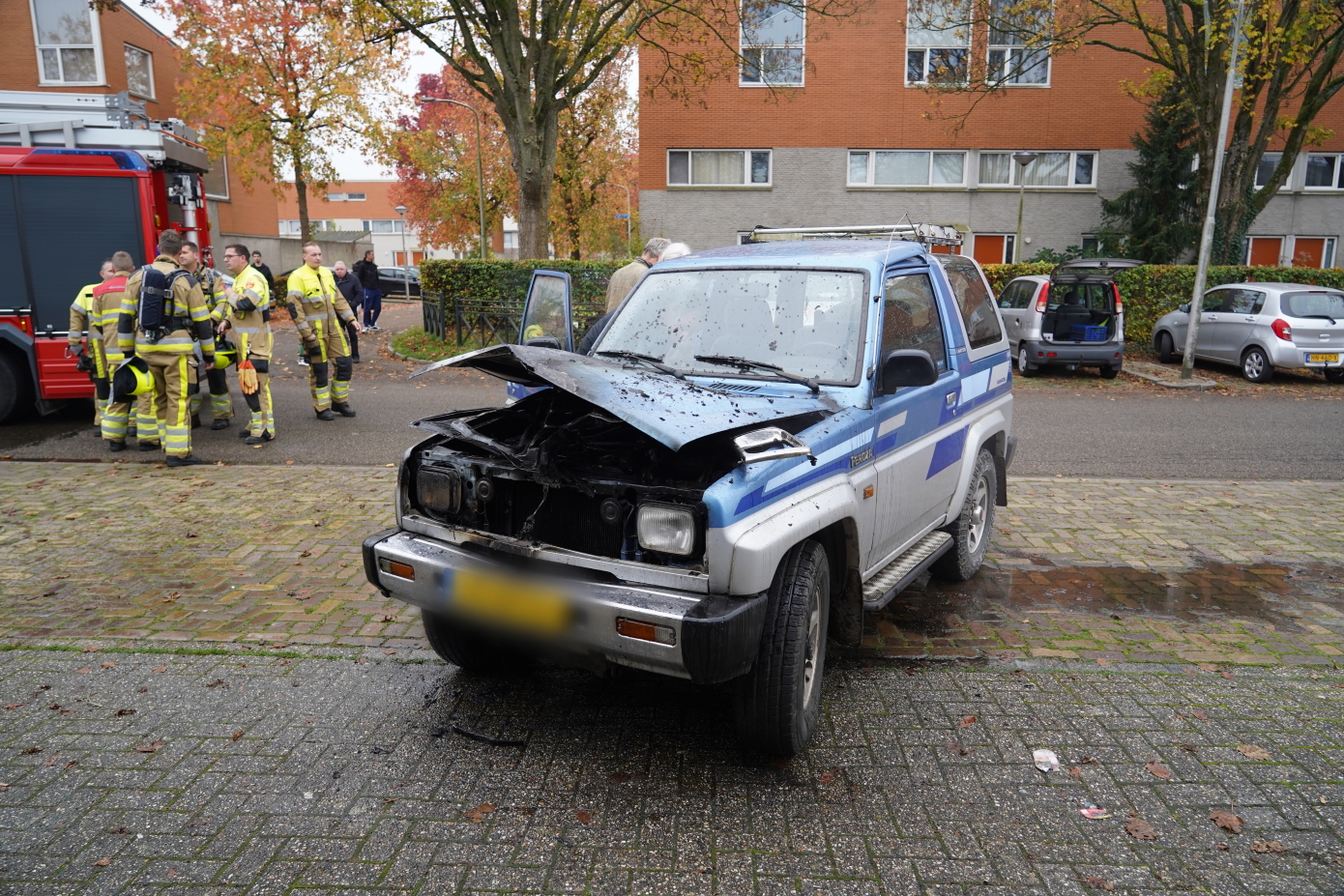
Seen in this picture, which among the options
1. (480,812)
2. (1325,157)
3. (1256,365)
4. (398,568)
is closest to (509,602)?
(398,568)

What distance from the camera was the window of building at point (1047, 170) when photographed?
90.6 ft

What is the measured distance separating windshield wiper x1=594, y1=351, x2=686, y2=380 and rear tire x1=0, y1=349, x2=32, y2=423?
9.51 meters

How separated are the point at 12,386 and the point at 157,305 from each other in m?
3.85

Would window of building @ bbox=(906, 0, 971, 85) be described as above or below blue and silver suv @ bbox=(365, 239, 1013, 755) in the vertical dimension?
above

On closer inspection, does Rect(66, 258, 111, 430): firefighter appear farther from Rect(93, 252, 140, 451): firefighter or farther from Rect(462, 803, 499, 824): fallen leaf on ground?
Rect(462, 803, 499, 824): fallen leaf on ground

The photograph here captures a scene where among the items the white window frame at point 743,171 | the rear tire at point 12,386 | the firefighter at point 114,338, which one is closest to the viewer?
the firefighter at point 114,338

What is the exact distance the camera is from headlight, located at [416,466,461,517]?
3938mm

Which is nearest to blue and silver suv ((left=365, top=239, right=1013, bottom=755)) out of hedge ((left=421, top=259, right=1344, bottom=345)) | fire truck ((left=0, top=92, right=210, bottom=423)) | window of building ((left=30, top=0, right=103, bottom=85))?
fire truck ((left=0, top=92, right=210, bottom=423))

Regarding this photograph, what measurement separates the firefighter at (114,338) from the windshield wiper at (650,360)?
666 centimetres

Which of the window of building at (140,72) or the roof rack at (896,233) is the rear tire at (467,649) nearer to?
the roof rack at (896,233)

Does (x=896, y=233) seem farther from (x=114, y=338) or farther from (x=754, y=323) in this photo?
(x=114, y=338)

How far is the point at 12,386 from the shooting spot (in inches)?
434

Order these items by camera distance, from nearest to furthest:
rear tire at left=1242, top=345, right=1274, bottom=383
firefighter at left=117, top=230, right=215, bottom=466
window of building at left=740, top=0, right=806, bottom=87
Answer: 1. firefighter at left=117, top=230, right=215, bottom=466
2. rear tire at left=1242, top=345, right=1274, bottom=383
3. window of building at left=740, top=0, right=806, bottom=87

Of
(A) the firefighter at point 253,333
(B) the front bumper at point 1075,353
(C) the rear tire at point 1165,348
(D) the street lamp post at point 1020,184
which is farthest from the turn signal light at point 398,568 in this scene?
(D) the street lamp post at point 1020,184
